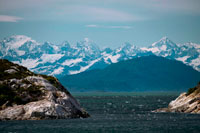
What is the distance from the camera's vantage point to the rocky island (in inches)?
3716

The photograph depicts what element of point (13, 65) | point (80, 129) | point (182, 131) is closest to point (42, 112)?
point (80, 129)

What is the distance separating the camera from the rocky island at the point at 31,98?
9438 cm

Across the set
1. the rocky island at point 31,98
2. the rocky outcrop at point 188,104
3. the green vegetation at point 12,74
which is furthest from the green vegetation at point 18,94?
the rocky outcrop at point 188,104

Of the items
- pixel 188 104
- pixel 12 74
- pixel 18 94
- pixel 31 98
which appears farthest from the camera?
pixel 188 104

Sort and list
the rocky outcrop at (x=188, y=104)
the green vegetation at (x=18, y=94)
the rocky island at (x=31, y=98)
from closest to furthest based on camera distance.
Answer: the rocky island at (x=31, y=98) < the green vegetation at (x=18, y=94) < the rocky outcrop at (x=188, y=104)

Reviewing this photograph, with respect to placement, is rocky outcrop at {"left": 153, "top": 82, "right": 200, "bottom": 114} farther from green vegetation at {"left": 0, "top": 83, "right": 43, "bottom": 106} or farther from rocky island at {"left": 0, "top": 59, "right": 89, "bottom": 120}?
green vegetation at {"left": 0, "top": 83, "right": 43, "bottom": 106}

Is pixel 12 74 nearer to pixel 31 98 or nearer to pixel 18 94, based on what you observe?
pixel 18 94

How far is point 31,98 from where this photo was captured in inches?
3866

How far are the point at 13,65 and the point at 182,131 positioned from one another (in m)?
57.4

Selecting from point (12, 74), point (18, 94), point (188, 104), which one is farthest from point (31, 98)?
point (188, 104)

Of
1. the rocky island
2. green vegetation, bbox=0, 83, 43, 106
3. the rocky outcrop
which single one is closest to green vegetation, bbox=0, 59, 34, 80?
the rocky island

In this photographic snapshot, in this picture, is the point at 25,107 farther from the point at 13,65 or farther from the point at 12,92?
the point at 13,65

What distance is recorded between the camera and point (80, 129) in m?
80.5

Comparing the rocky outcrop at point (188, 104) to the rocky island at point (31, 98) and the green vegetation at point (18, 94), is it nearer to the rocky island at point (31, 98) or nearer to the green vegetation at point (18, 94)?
the rocky island at point (31, 98)
